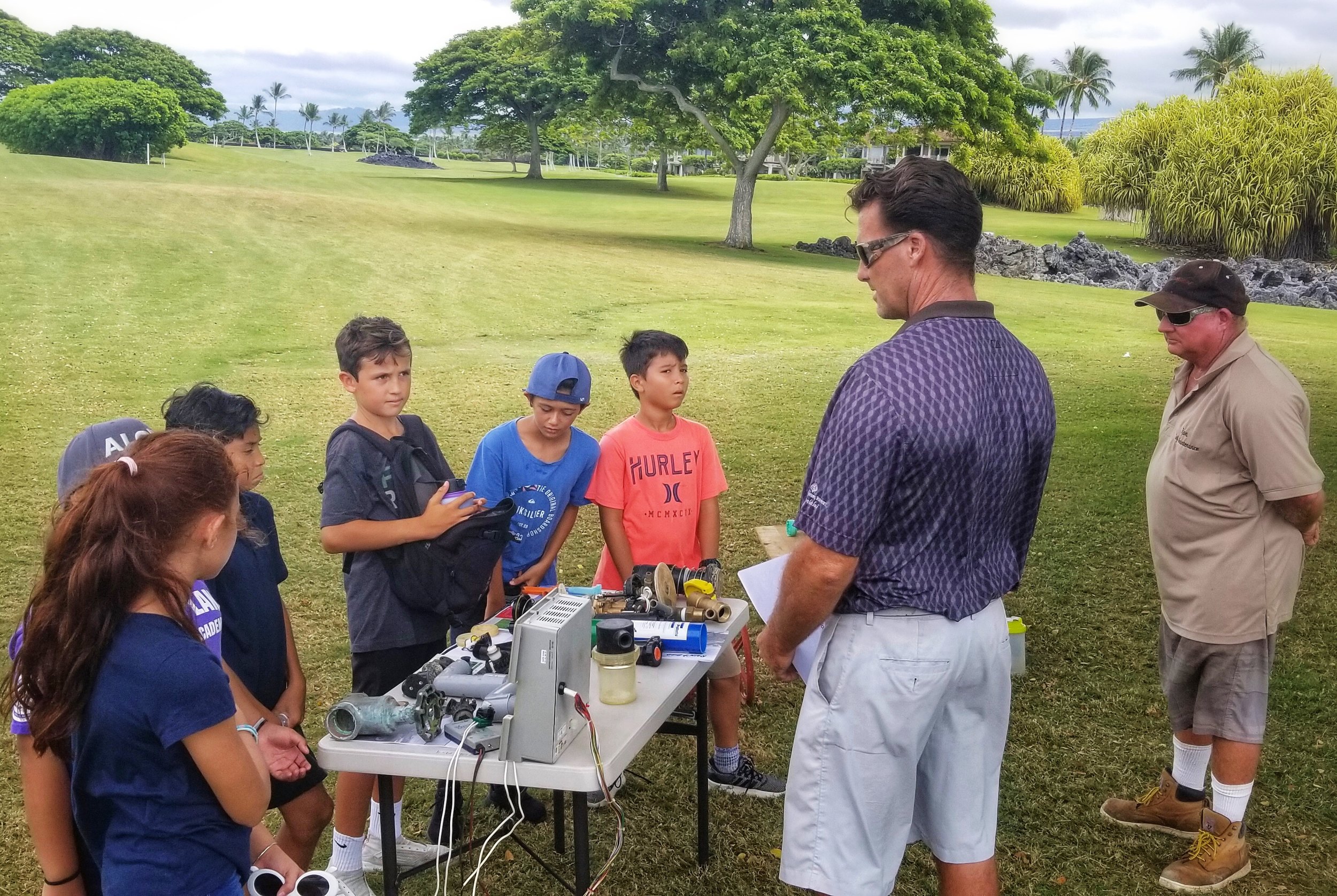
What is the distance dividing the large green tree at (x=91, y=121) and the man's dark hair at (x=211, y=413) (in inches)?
2084

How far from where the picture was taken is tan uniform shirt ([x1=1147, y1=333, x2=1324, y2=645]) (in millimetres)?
3285

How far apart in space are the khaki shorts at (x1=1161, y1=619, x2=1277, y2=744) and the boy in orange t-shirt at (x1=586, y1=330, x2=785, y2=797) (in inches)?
61.1

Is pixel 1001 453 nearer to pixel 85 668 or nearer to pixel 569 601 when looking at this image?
pixel 569 601

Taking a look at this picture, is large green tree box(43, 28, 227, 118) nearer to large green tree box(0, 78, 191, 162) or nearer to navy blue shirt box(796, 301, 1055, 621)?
large green tree box(0, 78, 191, 162)

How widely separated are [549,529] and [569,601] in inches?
57.3

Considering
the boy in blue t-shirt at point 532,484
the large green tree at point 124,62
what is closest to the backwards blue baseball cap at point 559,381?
the boy in blue t-shirt at point 532,484

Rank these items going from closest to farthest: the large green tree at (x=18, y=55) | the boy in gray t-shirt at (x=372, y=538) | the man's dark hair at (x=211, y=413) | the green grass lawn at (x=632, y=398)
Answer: the man's dark hair at (x=211, y=413)
the boy in gray t-shirt at (x=372, y=538)
the green grass lawn at (x=632, y=398)
the large green tree at (x=18, y=55)

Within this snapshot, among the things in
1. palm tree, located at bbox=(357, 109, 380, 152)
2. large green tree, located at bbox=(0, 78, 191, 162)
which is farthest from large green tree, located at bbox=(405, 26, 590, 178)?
palm tree, located at bbox=(357, 109, 380, 152)

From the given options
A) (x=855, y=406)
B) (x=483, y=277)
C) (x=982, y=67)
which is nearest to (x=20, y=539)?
(x=855, y=406)

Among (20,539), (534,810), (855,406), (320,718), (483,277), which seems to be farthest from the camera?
(483,277)

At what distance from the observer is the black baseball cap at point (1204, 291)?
136 inches

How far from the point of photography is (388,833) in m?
2.81

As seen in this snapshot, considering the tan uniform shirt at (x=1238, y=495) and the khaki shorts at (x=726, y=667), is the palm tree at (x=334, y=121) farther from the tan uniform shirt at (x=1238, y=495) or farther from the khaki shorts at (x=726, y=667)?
the tan uniform shirt at (x=1238, y=495)

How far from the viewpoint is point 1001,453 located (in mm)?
2379
